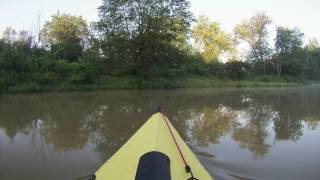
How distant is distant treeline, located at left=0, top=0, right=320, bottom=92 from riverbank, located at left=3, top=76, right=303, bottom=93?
1.68 ft

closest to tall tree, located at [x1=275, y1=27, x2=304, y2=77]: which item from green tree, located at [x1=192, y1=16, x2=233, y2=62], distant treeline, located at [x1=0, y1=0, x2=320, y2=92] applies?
distant treeline, located at [x1=0, y1=0, x2=320, y2=92]

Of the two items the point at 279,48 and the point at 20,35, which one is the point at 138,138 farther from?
the point at 279,48

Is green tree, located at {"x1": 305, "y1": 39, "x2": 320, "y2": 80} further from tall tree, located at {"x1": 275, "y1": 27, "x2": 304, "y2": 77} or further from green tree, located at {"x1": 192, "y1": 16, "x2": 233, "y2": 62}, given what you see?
green tree, located at {"x1": 192, "y1": 16, "x2": 233, "y2": 62}

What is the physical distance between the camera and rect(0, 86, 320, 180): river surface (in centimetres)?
663

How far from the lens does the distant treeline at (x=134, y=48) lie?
88.9 feet

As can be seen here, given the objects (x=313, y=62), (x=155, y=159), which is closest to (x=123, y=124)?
(x=155, y=159)

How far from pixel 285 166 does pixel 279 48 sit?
174ft

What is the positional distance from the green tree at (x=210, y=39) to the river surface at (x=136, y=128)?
35030mm

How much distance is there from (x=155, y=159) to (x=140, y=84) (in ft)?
88.8

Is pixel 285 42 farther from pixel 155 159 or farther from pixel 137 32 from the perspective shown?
pixel 155 159

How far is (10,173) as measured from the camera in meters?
6.17

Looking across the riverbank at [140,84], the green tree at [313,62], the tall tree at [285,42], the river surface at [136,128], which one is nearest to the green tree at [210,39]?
the riverbank at [140,84]

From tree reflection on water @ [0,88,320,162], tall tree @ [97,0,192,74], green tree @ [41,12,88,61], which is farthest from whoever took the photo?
green tree @ [41,12,88,61]

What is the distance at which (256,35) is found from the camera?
178 ft
